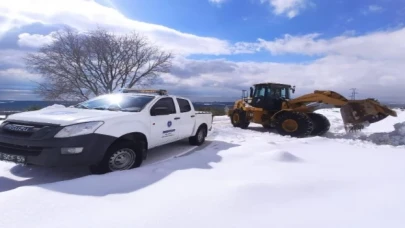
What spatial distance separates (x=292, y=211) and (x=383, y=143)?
742 cm

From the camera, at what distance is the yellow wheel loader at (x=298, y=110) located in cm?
984

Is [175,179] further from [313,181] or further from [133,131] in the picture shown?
[313,181]

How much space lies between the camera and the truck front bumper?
13.9 ft

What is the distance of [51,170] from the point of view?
513 cm

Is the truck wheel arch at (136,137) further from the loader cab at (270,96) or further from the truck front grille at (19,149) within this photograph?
the loader cab at (270,96)

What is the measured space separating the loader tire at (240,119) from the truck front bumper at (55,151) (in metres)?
8.97

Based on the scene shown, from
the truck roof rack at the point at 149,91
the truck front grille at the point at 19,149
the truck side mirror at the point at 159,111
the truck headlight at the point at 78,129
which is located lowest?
the truck front grille at the point at 19,149

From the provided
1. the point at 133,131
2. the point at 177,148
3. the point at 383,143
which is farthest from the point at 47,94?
the point at 383,143

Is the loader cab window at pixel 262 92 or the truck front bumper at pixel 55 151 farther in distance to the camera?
the loader cab window at pixel 262 92

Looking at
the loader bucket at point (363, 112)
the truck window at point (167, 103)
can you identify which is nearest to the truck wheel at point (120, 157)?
the truck window at point (167, 103)

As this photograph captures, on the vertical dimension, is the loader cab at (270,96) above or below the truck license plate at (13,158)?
above

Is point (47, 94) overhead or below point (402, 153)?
overhead

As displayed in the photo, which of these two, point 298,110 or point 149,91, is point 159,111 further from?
point 298,110

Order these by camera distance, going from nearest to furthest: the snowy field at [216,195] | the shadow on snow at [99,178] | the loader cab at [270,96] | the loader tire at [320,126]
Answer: the snowy field at [216,195] → the shadow on snow at [99,178] → the loader tire at [320,126] → the loader cab at [270,96]
